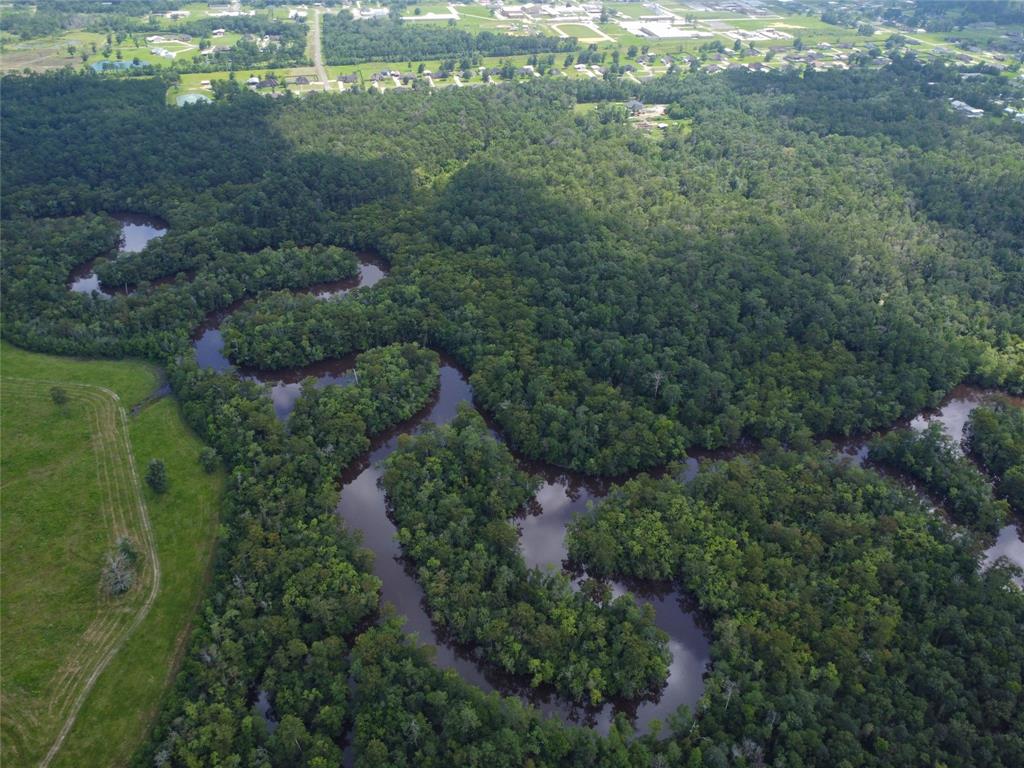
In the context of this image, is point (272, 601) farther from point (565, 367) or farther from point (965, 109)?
Result: point (965, 109)

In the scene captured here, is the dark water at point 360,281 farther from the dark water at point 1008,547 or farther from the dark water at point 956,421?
the dark water at point 1008,547

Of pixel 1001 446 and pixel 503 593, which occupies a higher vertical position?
pixel 1001 446

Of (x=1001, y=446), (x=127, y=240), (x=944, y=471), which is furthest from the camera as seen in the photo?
(x=127, y=240)

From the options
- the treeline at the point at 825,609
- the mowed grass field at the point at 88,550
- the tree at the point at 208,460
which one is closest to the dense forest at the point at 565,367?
the treeline at the point at 825,609

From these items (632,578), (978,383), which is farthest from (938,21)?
(632,578)

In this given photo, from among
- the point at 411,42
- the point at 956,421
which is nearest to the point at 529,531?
the point at 956,421

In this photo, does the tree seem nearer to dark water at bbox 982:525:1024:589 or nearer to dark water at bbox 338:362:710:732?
dark water at bbox 338:362:710:732
